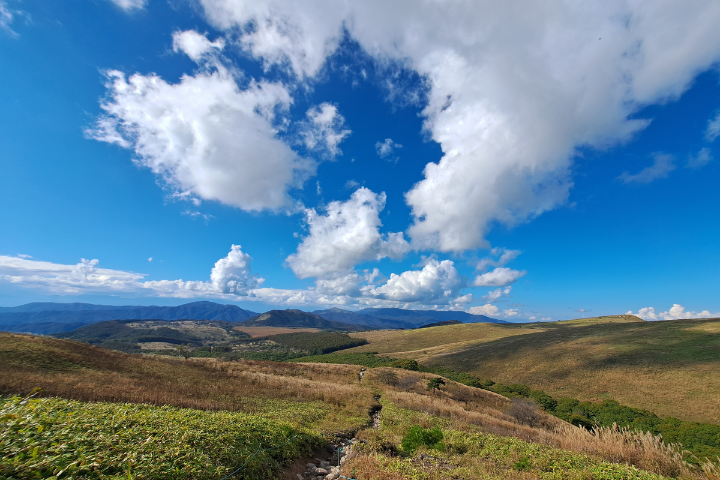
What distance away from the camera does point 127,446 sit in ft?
21.5

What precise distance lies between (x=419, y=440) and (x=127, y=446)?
11232 millimetres

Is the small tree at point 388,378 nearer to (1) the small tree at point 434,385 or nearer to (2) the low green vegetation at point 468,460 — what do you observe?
(1) the small tree at point 434,385

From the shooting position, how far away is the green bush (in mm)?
12506

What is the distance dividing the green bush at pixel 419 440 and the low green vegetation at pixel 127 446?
16.6 ft

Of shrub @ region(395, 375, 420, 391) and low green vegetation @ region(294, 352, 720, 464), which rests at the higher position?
shrub @ region(395, 375, 420, 391)

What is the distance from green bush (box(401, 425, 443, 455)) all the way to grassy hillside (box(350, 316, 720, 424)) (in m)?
47.5

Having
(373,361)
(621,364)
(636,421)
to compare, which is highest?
(621,364)

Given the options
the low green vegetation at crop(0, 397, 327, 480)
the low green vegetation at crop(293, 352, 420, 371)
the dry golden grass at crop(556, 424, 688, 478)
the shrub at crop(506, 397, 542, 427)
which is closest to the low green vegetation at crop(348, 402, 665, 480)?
the dry golden grass at crop(556, 424, 688, 478)

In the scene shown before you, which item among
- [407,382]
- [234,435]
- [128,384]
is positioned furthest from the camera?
[407,382]

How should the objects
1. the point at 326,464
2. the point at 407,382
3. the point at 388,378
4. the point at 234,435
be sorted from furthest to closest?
the point at 388,378 → the point at 407,382 → the point at 326,464 → the point at 234,435

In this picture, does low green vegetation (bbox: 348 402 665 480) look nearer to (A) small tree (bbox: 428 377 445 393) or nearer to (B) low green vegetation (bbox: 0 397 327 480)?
(B) low green vegetation (bbox: 0 397 327 480)

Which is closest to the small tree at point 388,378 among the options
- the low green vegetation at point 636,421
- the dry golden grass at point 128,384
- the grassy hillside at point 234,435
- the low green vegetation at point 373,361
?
the low green vegetation at point 636,421

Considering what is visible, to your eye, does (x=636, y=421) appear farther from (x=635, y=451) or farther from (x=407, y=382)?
(x=635, y=451)

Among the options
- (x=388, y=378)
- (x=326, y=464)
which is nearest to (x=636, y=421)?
(x=388, y=378)
